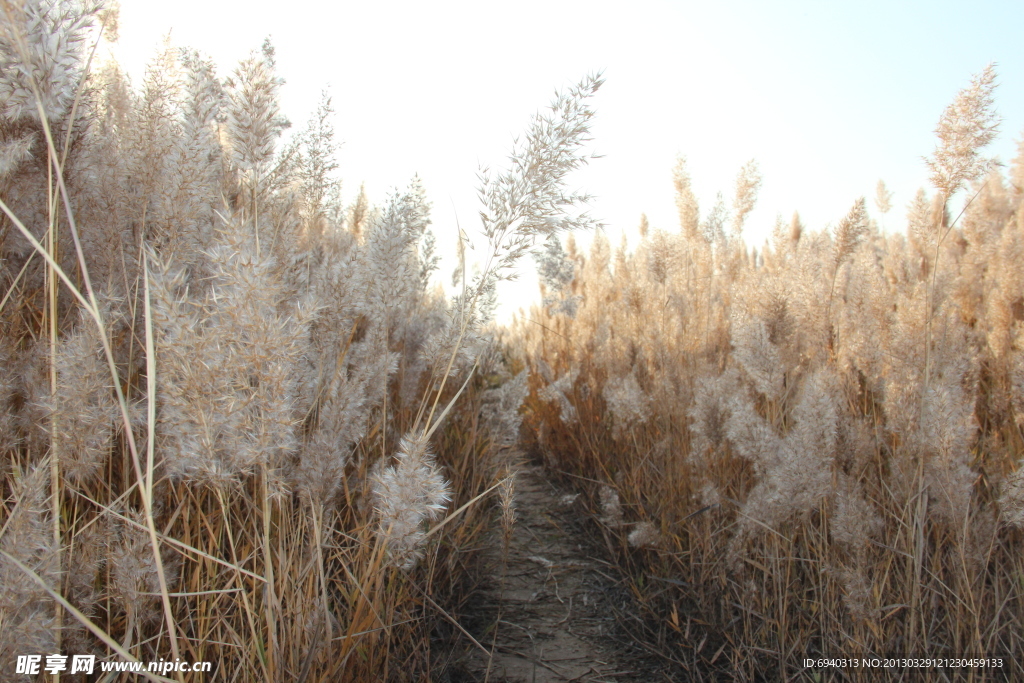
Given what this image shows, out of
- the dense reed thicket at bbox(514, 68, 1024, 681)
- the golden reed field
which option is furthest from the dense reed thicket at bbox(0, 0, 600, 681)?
the dense reed thicket at bbox(514, 68, 1024, 681)

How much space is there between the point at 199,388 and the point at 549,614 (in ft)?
5.00

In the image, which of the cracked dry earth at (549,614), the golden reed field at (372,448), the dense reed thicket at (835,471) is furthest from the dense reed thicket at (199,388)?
the dense reed thicket at (835,471)

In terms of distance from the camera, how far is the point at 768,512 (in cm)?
151

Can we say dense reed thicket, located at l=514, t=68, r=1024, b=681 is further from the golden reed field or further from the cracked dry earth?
the cracked dry earth

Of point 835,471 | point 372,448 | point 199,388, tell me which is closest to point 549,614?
point 372,448

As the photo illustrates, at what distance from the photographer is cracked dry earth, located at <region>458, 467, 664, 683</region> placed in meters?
1.62

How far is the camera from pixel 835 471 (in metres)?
1.72

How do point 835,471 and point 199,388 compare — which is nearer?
point 199,388

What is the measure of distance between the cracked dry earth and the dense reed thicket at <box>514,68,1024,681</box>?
6.3 inches

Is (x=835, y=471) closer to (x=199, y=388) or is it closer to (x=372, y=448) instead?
(x=372, y=448)

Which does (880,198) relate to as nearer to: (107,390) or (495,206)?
(495,206)

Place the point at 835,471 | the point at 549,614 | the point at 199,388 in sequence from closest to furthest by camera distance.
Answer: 1. the point at 199,388
2. the point at 835,471
3. the point at 549,614

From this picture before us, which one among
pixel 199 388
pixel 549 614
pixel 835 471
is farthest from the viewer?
pixel 549 614

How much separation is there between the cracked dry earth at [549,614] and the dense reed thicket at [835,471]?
16 centimetres
